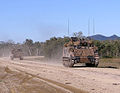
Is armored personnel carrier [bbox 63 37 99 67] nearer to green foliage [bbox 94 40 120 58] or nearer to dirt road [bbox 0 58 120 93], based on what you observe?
dirt road [bbox 0 58 120 93]

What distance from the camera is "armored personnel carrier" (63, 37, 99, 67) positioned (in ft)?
107

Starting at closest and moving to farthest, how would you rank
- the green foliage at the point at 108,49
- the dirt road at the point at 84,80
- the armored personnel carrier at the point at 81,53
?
1. the dirt road at the point at 84,80
2. the armored personnel carrier at the point at 81,53
3. the green foliage at the point at 108,49

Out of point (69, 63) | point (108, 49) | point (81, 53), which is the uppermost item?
point (108, 49)

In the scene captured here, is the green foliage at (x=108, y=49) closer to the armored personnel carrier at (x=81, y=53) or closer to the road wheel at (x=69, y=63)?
the road wheel at (x=69, y=63)

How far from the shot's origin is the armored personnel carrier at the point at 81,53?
32688mm

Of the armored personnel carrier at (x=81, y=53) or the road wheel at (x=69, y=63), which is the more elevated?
the armored personnel carrier at (x=81, y=53)

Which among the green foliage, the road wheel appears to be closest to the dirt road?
the road wheel

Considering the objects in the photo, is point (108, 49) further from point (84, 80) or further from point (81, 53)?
point (84, 80)

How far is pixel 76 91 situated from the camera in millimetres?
14617

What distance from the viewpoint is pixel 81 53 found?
33.0m

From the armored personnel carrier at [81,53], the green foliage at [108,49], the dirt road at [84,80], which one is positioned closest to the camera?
the dirt road at [84,80]

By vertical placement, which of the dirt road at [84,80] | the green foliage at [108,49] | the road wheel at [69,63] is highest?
the green foliage at [108,49]

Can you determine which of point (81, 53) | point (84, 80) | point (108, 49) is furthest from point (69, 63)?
point (108, 49)

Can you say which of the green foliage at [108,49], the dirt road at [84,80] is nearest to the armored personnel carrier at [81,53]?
the dirt road at [84,80]
